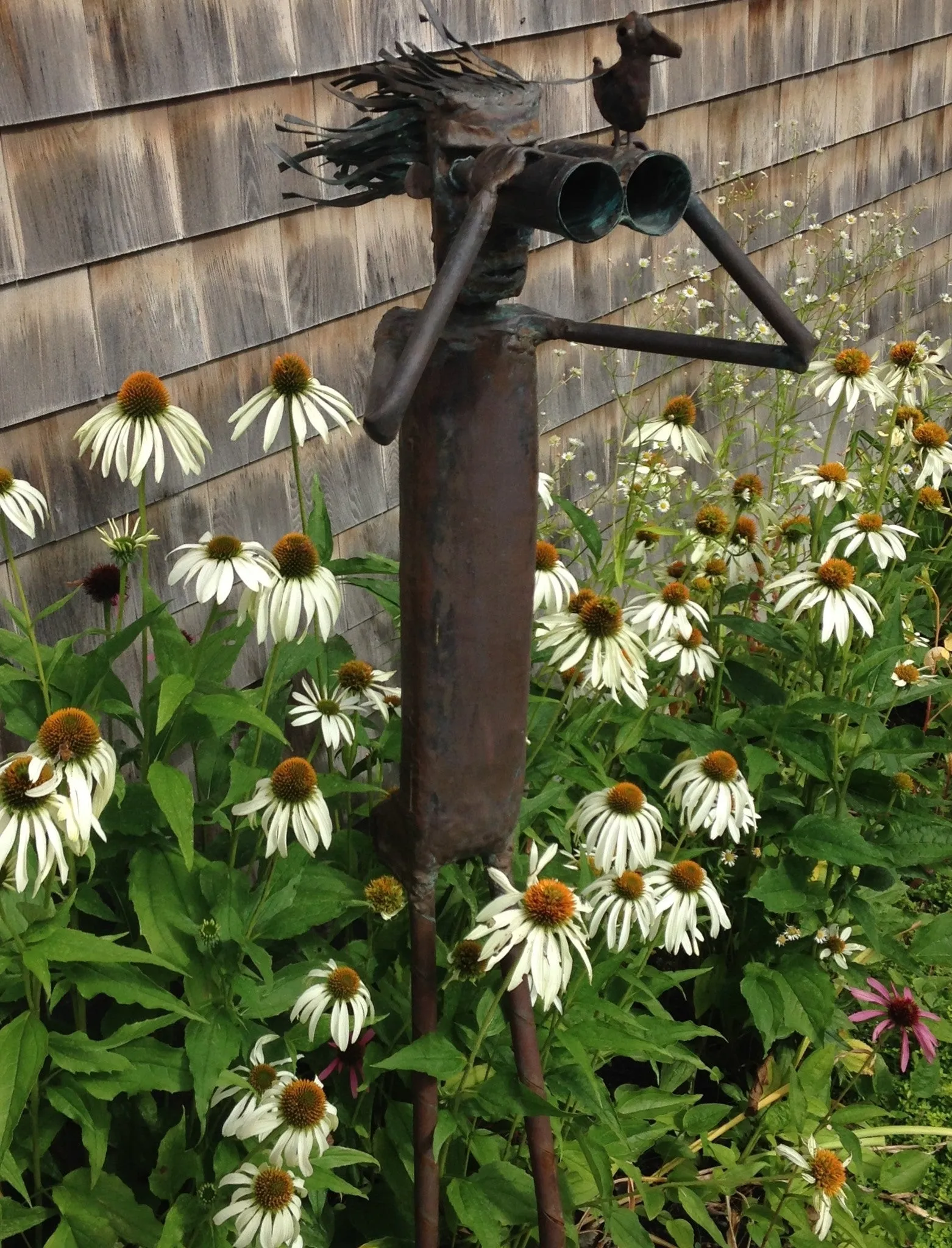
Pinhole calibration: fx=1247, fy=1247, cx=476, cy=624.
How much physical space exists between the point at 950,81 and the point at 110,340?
3.34 m

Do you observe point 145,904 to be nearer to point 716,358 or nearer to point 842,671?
point 716,358

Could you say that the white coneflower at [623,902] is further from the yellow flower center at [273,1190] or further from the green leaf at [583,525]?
the green leaf at [583,525]

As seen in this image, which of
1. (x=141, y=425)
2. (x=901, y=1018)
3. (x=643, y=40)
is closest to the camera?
(x=643, y=40)

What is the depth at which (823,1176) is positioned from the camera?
1.66 meters

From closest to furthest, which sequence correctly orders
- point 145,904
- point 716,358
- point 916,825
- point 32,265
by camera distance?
point 716,358 < point 145,904 < point 32,265 < point 916,825

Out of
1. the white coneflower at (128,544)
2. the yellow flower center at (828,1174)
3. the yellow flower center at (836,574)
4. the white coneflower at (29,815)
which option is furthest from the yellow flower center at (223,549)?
the yellow flower center at (828,1174)

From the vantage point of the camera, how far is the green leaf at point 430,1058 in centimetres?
136

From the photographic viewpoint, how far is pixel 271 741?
1683 mm

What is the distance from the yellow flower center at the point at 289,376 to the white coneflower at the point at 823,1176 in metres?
1.19

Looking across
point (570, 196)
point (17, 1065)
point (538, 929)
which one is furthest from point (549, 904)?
point (570, 196)

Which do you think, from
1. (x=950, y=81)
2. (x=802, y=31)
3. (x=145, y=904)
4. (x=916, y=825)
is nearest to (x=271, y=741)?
(x=145, y=904)

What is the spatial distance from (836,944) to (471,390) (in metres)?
1.22

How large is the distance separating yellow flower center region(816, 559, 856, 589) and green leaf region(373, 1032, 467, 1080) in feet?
2.84

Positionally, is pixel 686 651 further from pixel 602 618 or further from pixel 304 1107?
pixel 304 1107
